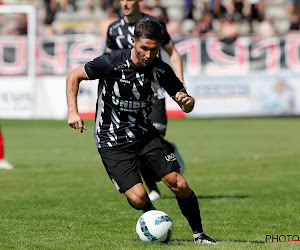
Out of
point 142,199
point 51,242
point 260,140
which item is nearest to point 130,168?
point 142,199

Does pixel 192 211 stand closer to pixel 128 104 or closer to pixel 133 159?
Answer: pixel 133 159

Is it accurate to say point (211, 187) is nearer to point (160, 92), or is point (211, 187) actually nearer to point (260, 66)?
point (160, 92)

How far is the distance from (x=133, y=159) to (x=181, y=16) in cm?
2215

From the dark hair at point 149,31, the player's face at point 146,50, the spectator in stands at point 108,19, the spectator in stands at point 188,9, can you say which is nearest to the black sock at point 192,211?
the player's face at point 146,50

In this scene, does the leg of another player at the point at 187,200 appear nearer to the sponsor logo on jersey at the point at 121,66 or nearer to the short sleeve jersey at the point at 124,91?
the short sleeve jersey at the point at 124,91

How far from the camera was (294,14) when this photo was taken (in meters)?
26.2

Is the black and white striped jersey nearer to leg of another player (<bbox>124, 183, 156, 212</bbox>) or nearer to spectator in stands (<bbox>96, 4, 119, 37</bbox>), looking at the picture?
leg of another player (<bbox>124, 183, 156, 212</bbox>)

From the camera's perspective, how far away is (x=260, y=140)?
18.2 meters

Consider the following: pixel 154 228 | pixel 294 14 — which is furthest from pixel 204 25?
pixel 154 228

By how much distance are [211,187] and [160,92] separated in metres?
2.17

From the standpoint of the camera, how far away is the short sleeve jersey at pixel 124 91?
22.0 feet

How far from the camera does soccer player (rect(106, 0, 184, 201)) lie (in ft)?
31.5

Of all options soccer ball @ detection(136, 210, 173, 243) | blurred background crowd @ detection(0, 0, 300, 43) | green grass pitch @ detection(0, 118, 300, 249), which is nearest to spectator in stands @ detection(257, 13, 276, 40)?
blurred background crowd @ detection(0, 0, 300, 43)

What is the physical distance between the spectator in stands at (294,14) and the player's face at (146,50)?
20.0 meters
